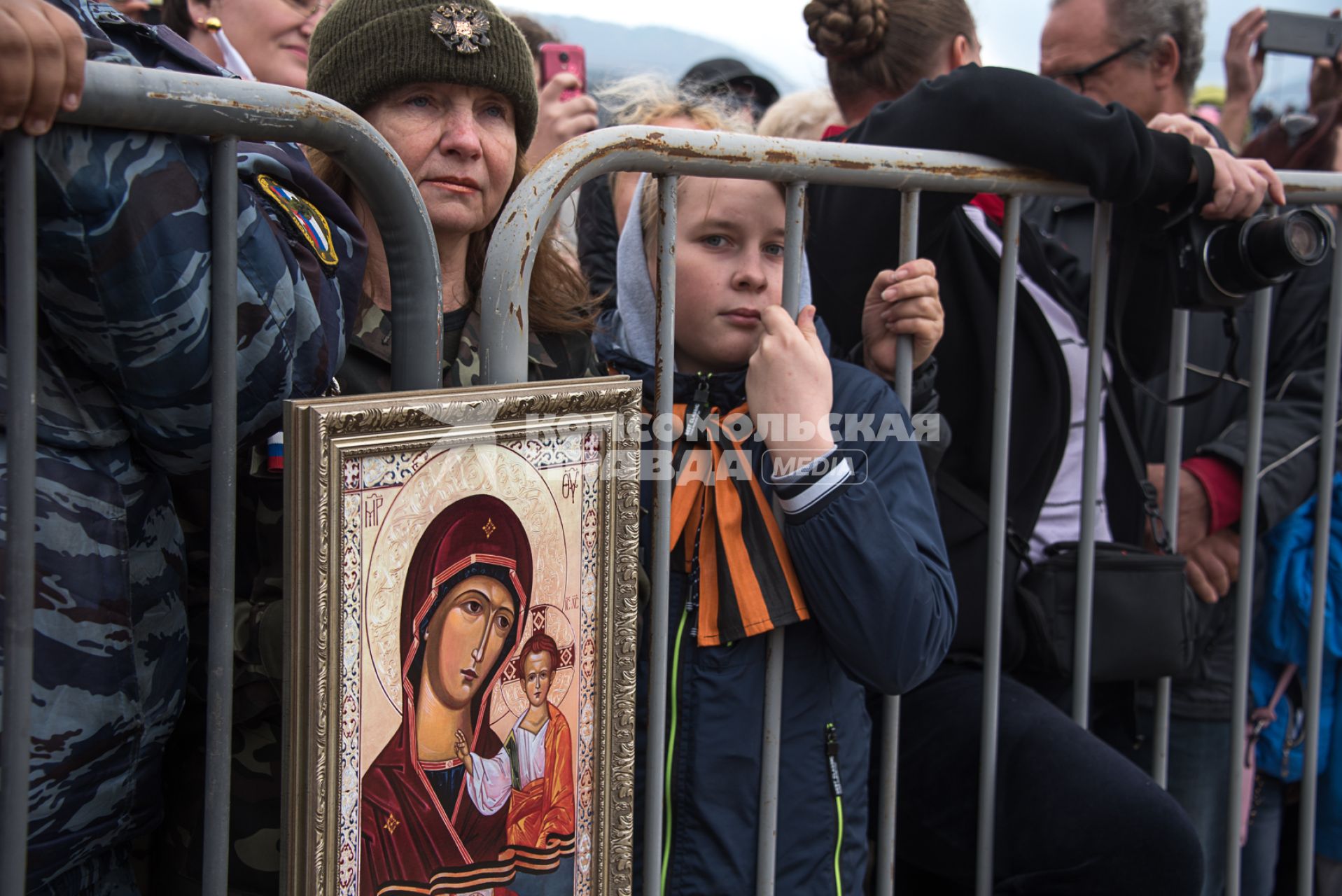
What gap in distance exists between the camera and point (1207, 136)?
2.20 metres

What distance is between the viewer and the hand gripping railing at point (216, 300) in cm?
110

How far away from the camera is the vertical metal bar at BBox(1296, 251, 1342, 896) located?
2428 millimetres

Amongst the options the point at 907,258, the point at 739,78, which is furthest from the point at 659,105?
the point at 739,78

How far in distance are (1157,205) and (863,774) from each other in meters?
1.10

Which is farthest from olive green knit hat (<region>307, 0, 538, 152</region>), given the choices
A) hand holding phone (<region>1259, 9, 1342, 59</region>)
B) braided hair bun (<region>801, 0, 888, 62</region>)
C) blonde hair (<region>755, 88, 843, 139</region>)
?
hand holding phone (<region>1259, 9, 1342, 59</region>)

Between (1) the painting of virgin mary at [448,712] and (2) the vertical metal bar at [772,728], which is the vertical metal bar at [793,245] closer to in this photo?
(2) the vertical metal bar at [772,728]

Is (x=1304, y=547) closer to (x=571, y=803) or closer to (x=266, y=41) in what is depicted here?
(x=571, y=803)

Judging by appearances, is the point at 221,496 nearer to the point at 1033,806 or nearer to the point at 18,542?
the point at 18,542

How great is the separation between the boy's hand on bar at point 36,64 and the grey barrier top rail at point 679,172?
1.66 ft

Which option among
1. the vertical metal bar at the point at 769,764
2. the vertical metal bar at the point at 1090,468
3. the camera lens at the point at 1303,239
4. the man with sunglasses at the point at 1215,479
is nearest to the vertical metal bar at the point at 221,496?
the vertical metal bar at the point at 769,764

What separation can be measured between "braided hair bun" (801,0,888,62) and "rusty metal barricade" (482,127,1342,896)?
0.63 m

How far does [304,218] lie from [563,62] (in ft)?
7.04

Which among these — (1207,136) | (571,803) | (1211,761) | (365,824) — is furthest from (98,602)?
(1211,761)

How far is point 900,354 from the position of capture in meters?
1.96
